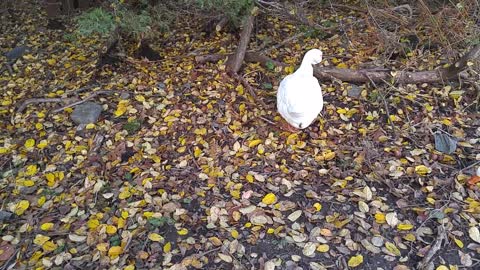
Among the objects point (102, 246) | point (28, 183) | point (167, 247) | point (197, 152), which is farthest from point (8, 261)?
point (197, 152)

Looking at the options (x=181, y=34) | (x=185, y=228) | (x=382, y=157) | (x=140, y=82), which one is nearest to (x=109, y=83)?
(x=140, y=82)

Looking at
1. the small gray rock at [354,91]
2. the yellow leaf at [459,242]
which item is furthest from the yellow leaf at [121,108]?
the yellow leaf at [459,242]

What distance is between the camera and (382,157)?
2.82 metres

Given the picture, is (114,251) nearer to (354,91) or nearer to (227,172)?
(227,172)

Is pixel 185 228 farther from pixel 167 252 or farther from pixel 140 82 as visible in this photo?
pixel 140 82

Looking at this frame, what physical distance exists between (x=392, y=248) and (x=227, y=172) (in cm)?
107

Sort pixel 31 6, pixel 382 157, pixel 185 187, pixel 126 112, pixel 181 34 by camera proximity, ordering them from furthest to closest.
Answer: pixel 31 6 < pixel 181 34 < pixel 126 112 < pixel 382 157 < pixel 185 187

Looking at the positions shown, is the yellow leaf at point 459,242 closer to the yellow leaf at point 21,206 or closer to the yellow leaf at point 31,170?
the yellow leaf at point 21,206

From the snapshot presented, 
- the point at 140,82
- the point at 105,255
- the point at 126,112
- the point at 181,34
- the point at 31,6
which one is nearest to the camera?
the point at 105,255

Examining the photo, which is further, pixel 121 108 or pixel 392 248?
pixel 121 108

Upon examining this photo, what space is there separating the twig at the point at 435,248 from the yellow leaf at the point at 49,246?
1.93m

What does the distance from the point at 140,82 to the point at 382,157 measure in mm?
1983

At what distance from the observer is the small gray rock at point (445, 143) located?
2863 mm

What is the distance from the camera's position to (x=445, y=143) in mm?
2898
